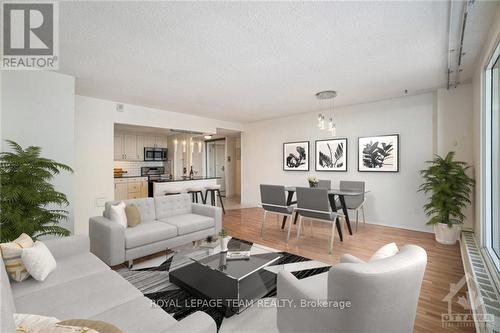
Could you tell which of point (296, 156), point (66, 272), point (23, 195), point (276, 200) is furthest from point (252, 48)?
point (296, 156)

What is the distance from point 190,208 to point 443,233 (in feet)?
13.7

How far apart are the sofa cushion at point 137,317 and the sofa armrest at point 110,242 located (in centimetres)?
145

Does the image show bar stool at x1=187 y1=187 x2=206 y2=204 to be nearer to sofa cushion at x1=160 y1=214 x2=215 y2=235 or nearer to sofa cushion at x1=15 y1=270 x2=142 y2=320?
sofa cushion at x1=160 y1=214 x2=215 y2=235

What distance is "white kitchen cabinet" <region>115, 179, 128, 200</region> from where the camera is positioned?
247 inches

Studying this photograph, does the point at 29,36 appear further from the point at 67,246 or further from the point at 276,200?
the point at 276,200

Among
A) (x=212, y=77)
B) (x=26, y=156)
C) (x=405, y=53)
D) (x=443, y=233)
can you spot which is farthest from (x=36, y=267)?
(x=443, y=233)

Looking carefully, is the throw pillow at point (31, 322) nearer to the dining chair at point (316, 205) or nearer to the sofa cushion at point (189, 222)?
the sofa cushion at point (189, 222)

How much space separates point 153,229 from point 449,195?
14.6ft

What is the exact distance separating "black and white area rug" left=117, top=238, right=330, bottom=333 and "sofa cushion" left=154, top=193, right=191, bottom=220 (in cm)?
78

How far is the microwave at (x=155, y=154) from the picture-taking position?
7206mm

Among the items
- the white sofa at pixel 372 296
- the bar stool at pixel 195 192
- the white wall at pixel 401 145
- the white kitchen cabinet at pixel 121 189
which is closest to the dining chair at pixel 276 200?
the bar stool at pixel 195 192

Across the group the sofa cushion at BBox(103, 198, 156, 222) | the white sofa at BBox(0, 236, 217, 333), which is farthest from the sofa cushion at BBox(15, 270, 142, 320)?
the sofa cushion at BBox(103, 198, 156, 222)

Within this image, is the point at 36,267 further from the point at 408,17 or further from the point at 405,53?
the point at 405,53

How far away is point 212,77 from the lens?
134 inches
